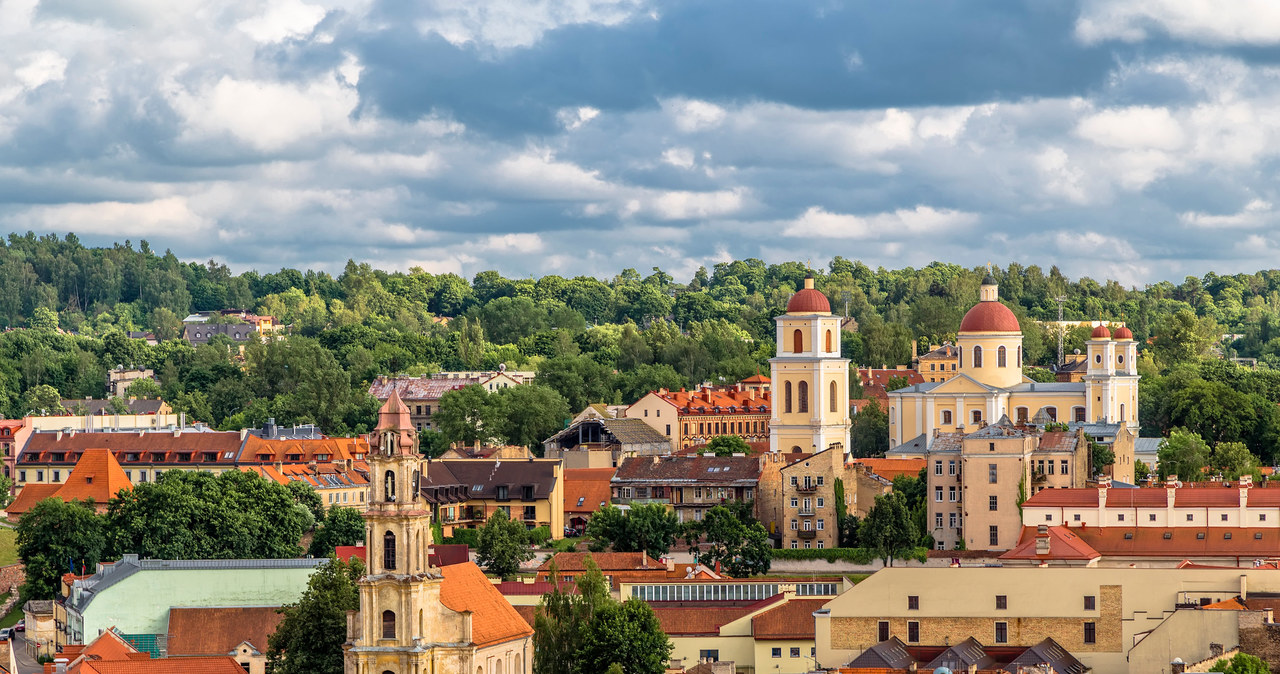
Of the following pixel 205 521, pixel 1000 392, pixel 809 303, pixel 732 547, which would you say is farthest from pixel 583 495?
pixel 1000 392

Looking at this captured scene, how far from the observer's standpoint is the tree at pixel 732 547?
75688 mm

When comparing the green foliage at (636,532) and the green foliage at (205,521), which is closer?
the green foliage at (205,521)

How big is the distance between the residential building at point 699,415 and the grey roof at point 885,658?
46.2 meters

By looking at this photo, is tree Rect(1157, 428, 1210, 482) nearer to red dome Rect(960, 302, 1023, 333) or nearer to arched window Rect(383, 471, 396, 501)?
red dome Rect(960, 302, 1023, 333)

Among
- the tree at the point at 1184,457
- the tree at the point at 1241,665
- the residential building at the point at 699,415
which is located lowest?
Result: the tree at the point at 1241,665

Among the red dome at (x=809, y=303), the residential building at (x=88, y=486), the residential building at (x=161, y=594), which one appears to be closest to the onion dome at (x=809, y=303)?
the red dome at (x=809, y=303)

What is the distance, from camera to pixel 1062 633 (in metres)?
62.7

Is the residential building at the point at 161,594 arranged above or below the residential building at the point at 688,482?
below

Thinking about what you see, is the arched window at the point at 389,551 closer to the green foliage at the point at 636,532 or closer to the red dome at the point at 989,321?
the green foliage at the point at 636,532

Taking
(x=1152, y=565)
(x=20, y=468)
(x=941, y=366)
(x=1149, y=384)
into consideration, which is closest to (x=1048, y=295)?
(x=941, y=366)

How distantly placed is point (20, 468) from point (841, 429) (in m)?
39.4

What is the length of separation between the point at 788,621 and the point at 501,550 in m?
14.6

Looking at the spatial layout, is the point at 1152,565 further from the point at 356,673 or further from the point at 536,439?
the point at 536,439

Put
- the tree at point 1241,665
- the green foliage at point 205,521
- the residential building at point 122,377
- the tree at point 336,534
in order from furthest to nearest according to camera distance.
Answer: the residential building at point 122,377
the tree at point 336,534
the green foliage at point 205,521
the tree at point 1241,665
